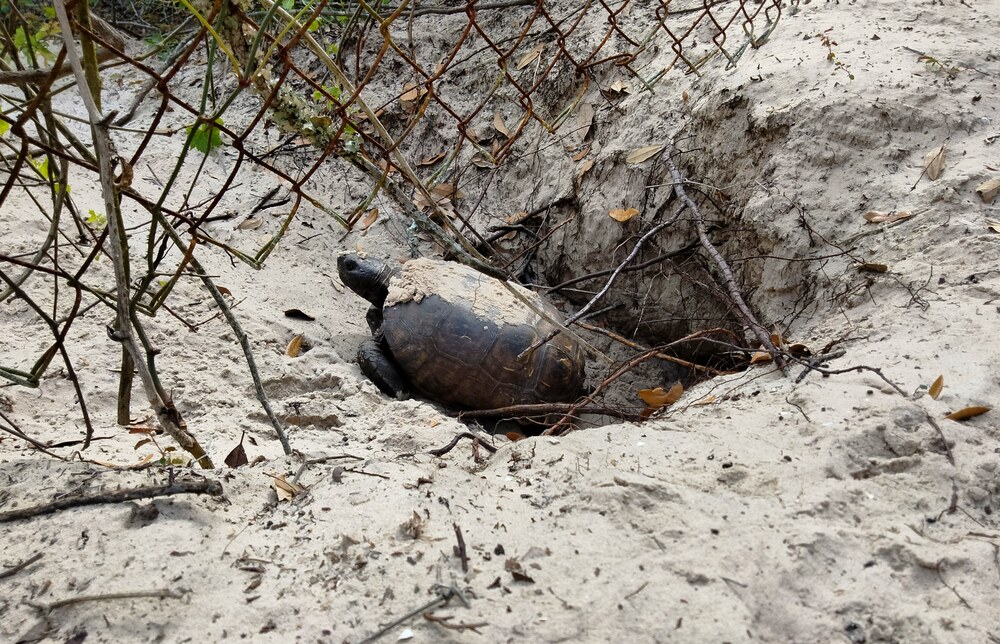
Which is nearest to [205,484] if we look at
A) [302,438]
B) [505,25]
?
[302,438]

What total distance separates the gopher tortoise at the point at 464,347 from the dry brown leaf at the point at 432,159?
100 cm

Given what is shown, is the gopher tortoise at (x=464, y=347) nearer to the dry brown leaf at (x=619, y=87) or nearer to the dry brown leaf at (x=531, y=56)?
the dry brown leaf at (x=619, y=87)

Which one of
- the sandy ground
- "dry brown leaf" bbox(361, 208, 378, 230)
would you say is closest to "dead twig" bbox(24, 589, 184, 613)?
the sandy ground

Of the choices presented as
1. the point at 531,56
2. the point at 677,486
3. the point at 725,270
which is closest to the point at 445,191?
the point at 531,56

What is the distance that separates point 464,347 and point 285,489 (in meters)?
1.88

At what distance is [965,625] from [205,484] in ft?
5.20

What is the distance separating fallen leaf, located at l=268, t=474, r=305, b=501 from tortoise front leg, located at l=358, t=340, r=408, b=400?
178cm

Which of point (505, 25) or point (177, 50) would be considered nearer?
point (177, 50)

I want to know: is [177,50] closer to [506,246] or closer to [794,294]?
[506,246]

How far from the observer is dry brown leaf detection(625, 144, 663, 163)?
11.3 feet

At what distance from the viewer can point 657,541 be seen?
1.43m

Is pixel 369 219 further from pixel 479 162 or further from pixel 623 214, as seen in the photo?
pixel 623 214

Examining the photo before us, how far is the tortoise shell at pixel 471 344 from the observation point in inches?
139

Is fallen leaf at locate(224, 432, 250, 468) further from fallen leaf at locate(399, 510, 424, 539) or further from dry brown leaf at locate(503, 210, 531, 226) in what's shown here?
dry brown leaf at locate(503, 210, 531, 226)
